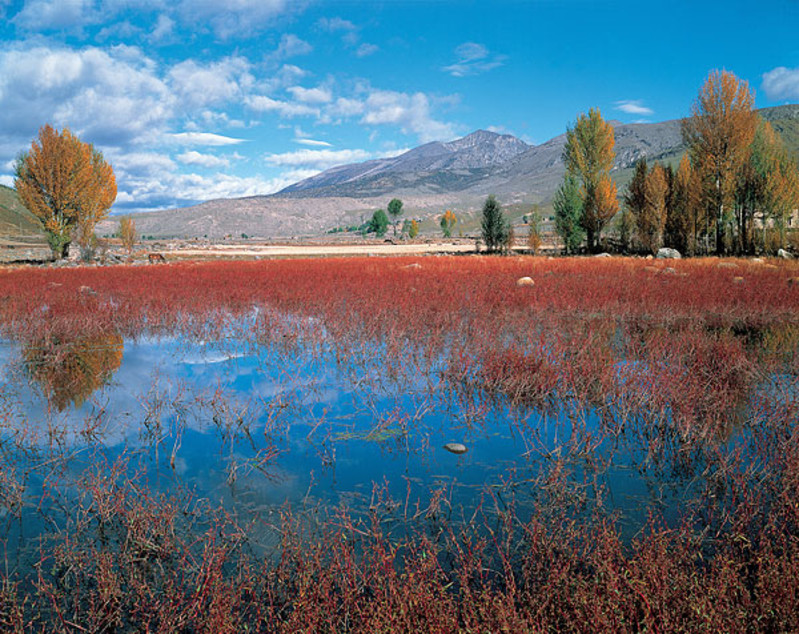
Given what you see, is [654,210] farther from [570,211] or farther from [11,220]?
[11,220]

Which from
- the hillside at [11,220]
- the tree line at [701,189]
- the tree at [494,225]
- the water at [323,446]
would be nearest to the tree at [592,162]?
the tree line at [701,189]

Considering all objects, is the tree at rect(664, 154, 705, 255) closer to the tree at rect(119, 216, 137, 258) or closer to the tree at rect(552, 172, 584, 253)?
the tree at rect(552, 172, 584, 253)

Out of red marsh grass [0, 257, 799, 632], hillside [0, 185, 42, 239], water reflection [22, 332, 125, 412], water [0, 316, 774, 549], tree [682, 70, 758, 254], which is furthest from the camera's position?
hillside [0, 185, 42, 239]

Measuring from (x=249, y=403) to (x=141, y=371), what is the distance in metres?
3.69

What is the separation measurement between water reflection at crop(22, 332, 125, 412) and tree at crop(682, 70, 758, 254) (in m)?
38.0

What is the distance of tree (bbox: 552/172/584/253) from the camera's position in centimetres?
4350

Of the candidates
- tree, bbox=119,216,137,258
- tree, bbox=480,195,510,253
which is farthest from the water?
tree, bbox=119,216,137,258

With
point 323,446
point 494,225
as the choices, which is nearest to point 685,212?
point 494,225

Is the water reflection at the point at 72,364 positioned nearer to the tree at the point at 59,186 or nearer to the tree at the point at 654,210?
the tree at the point at 59,186

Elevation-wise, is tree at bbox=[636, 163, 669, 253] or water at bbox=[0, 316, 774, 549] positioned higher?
tree at bbox=[636, 163, 669, 253]

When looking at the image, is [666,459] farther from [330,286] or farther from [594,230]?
[594,230]

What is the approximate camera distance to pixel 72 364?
1045 cm

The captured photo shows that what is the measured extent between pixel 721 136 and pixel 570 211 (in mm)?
12252

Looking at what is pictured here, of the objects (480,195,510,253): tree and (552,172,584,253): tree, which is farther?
(480,195,510,253): tree
